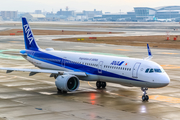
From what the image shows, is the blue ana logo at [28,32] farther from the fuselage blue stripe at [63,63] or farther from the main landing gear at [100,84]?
the main landing gear at [100,84]

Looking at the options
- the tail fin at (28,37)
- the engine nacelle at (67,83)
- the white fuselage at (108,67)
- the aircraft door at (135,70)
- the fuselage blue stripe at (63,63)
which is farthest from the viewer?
the tail fin at (28,37)

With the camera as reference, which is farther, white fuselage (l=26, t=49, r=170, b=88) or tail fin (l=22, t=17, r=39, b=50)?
tail fin (l=22, t=17, r=39, b=50)

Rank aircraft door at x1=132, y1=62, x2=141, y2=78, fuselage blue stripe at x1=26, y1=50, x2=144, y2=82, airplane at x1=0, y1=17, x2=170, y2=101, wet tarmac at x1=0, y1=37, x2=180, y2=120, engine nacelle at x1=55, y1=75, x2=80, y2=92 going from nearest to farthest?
1. wet tarmac at x1=0, y1=37, x2=180, y2=120
2. airplane at x1=0, y1=17, x2=170, y2=101
3. aircraft door at x1=132, y1=62, x2=141, y2=78
4. engine nacelle at x1=55, y1=75, x2=80, y2=92
5. fuselage blue stripe at x1=26, y1=50, x2=144, y2=82

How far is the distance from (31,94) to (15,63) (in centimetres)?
2530

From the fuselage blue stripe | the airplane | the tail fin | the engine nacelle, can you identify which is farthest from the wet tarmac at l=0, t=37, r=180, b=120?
the tail fin

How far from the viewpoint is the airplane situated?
96.1 feet

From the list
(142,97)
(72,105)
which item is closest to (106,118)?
(72,105)

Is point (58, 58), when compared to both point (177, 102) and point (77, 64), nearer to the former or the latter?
point (77, 64)

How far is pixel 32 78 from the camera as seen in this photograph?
141 feet

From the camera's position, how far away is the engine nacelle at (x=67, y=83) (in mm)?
31391

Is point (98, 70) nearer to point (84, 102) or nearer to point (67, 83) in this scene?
point (67, 83)

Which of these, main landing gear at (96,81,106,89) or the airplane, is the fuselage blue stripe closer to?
the airplane

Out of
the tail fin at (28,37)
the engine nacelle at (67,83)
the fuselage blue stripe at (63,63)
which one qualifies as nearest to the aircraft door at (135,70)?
the fuselage blue stripe at (63,63)

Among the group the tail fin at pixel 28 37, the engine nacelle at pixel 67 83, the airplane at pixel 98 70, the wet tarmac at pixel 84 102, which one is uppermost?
the tail fin at pixel 28 37
